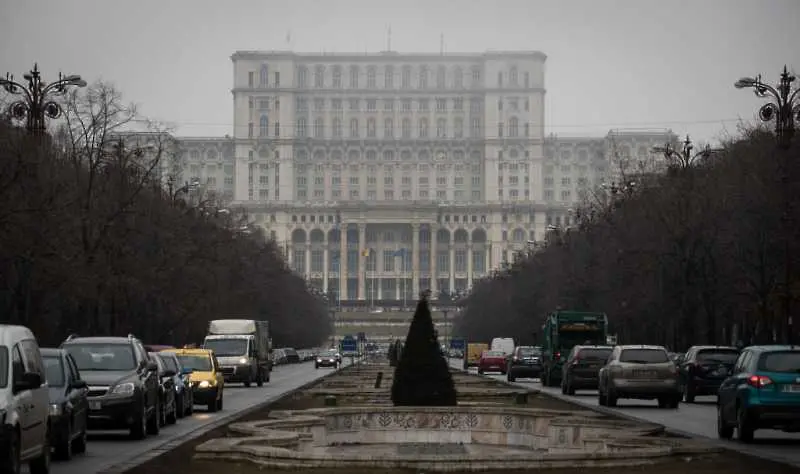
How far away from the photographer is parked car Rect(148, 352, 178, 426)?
110 feet

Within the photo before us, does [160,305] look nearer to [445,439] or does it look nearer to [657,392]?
[657,392]

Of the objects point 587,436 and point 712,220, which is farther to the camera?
point 712,220

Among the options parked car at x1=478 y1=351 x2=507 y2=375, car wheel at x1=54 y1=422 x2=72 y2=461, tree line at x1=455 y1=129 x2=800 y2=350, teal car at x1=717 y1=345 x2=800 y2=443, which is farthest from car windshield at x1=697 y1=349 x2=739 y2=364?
parked car at x1=478 y1=351 x2=507 y2=375

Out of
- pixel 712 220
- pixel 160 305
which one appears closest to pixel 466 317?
pixel 160 305

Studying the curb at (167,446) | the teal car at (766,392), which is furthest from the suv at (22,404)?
the teal car at (766,392)

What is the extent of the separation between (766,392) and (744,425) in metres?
0.80

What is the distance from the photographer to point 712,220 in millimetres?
71000

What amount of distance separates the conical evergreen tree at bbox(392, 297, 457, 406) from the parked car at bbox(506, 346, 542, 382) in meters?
41.7

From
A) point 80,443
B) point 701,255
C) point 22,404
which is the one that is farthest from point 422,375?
point 701,255

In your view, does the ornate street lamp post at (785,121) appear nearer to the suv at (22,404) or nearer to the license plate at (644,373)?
the license plate at (644,373)

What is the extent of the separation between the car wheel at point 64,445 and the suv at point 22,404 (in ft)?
8.01

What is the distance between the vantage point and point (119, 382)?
2877cm

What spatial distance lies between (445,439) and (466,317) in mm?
145083

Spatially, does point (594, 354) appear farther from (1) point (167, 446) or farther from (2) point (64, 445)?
(2) point (64, 445)
